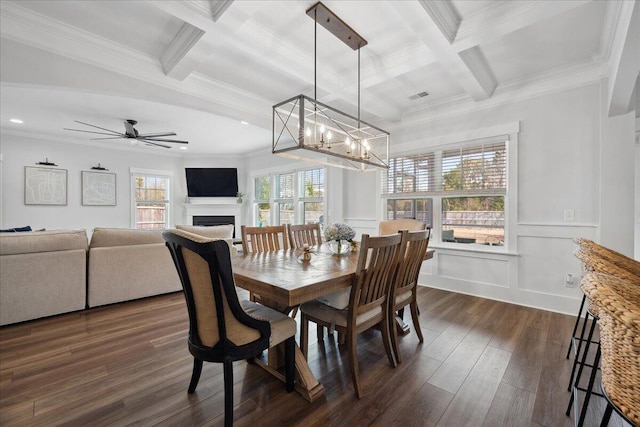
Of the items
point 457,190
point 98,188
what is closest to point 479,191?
point 457,190

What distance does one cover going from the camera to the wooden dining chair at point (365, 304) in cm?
170

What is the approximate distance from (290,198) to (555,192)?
478 centimetres

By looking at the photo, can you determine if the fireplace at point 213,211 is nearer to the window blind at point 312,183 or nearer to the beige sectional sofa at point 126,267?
the window blind at point 312,183

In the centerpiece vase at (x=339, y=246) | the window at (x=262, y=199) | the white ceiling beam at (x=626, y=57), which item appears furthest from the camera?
the window at (x=262, y=199)

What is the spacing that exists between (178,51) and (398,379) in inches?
130

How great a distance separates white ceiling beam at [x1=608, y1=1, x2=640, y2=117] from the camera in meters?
1.67

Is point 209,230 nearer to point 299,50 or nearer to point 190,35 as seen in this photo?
point 190,35

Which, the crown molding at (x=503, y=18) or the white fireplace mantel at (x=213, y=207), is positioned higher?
the crown molding at (x=503, y=18)

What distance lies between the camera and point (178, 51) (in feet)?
8.71

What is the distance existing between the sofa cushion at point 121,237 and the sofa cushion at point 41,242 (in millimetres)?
114

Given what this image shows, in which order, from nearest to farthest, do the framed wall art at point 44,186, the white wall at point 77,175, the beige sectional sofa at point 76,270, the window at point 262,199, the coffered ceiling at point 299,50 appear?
the coffered ceiling at point 299,50, the beige sectional sofa at point 76,270, the white wall at point 77,175, the framed wall art at point 44,186, the window at point 262,199

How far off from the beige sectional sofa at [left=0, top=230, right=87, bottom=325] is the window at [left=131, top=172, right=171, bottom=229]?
4332 mm

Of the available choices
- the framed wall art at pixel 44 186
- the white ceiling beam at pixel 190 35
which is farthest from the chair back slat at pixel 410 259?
the framed wall art at pixel 44 186

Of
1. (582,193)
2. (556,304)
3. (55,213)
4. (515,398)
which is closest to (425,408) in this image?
(515,398)
